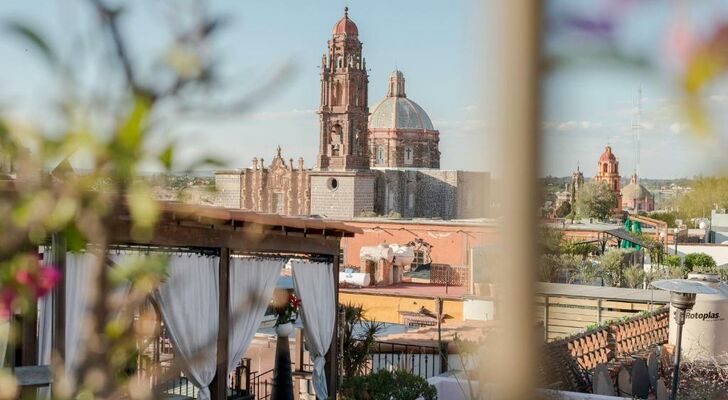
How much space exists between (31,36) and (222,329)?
5229mm

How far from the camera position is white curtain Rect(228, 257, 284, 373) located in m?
5.88

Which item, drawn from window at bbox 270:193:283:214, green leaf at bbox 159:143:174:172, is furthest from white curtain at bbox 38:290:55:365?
window at bbox 270:193:283:214

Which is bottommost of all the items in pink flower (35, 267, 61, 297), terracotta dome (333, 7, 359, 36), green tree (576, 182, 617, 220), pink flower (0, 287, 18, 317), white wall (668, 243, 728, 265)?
white wall (668, 243, 728, 265)

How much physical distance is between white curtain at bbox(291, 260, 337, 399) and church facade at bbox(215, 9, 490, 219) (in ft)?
91.4

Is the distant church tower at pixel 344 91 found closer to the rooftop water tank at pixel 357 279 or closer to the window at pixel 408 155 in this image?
the window at pixel 408 155

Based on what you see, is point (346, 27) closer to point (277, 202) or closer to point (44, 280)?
point (277, 202)

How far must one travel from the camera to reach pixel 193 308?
550cm

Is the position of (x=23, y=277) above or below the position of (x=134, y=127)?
below

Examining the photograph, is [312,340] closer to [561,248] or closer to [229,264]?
[229,264]

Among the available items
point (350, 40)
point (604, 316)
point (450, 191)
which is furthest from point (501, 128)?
point (450, 191)

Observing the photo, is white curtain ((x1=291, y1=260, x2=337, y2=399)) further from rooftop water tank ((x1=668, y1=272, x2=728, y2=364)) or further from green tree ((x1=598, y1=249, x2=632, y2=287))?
green tree ((x1=598, y1=249, x2=632, y2=287))

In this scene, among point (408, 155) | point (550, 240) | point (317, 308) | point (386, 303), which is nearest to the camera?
point (550, 240)

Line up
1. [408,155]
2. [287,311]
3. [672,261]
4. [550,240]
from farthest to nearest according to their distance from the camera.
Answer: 1. [408,155]
2. [672,261]
3. [287,311]
4. [550,240]

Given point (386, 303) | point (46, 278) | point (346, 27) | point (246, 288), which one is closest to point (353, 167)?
point (346, 27)
